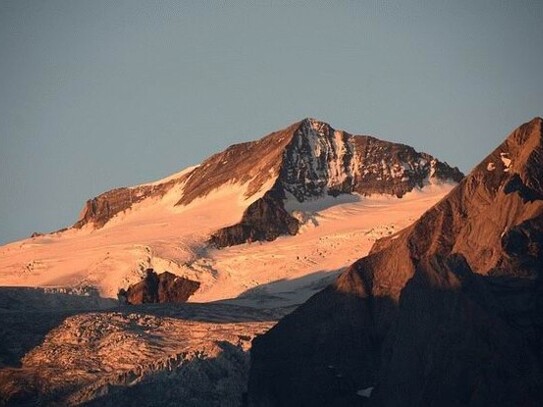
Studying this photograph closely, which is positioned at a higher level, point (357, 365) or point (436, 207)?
point (436, 207)

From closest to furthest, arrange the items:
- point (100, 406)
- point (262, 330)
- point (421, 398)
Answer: point (421, 398)
point (100, 406)
point (262, 330)

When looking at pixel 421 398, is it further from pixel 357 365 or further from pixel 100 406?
pixel 100 406

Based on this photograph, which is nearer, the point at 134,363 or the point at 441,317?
the point at 441,317

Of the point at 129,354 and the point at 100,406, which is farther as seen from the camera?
the point at 129,354

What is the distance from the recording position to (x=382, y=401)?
125 m

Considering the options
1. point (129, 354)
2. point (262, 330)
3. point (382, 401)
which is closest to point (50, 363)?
point (129, 354)

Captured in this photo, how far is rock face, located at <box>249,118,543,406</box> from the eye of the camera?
122 m

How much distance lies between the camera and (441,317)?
413ft

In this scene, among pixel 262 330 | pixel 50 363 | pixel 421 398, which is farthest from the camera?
pixel 262 330

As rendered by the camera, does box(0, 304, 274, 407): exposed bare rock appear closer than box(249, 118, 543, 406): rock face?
No

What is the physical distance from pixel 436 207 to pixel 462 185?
3.17m

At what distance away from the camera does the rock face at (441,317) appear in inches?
4806

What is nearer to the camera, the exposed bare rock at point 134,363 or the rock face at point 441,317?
the rock face at point 441,317

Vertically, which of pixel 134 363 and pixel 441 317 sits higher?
pixel 441 317
